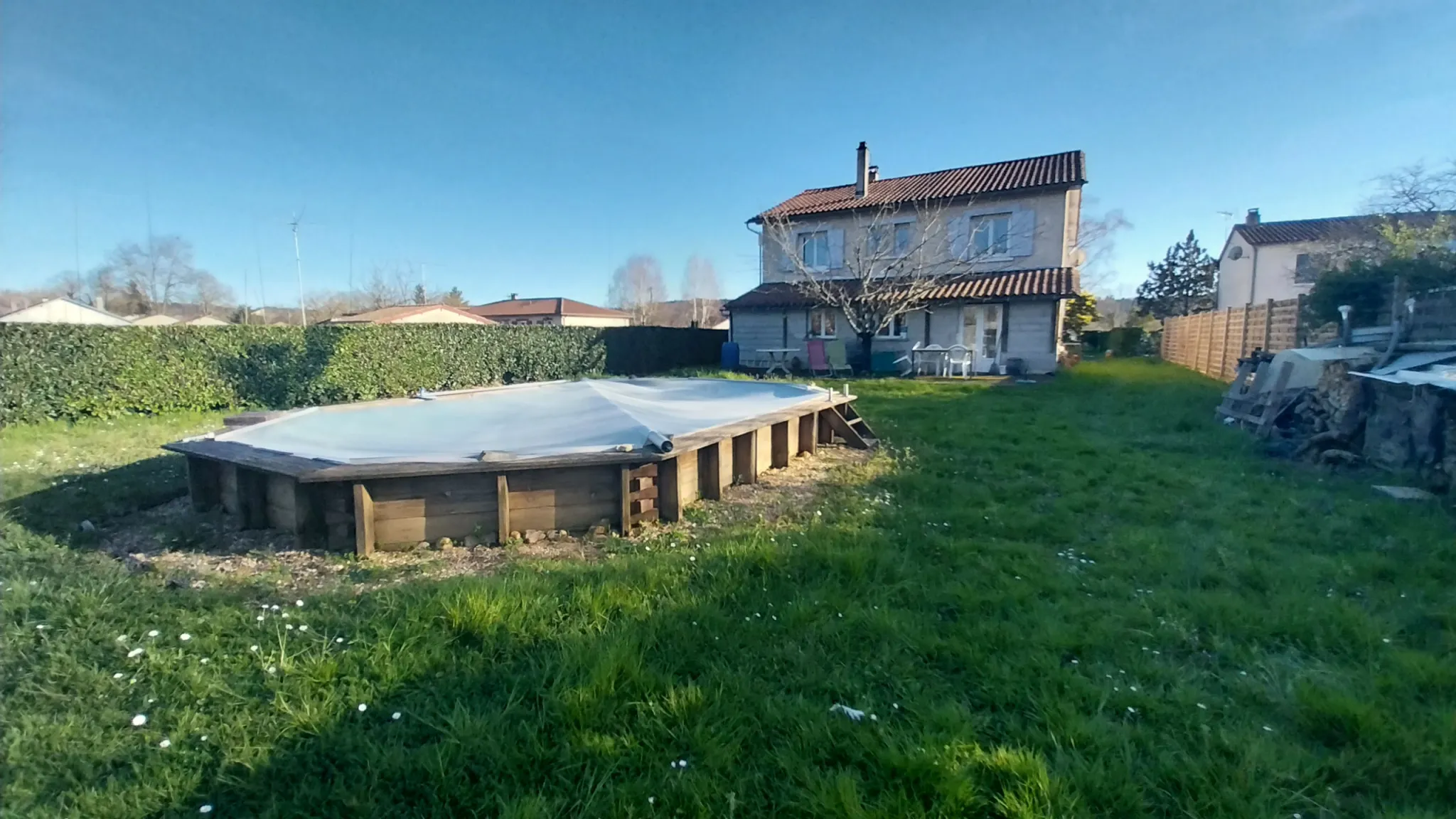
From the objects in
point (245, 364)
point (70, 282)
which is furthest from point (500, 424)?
point (70, 282)

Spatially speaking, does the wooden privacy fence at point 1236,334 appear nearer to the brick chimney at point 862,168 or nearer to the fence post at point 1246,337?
the fence post at point 1246,337

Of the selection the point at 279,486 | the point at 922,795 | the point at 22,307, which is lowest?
the point at 922,795

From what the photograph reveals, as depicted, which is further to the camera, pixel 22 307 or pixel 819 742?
pixel 22 307

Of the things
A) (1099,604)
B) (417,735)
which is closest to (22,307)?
(417,735)

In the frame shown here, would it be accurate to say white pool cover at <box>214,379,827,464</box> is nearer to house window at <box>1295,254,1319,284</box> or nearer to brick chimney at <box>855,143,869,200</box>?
brick chimney at <box>855,143,869,200</box>

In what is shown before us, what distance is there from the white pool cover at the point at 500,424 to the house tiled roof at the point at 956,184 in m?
13.5

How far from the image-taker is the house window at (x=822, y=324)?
1902cm

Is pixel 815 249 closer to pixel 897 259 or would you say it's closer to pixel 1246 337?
pixel 897 259

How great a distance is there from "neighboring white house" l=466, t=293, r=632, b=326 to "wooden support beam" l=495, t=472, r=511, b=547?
47.4 m

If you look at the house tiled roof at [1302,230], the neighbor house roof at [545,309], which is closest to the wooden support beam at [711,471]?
the house tiled roof at [1302,230]

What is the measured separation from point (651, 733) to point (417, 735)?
2.57ft

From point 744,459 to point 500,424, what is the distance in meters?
2.11

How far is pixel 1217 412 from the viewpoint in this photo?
920 centimetres

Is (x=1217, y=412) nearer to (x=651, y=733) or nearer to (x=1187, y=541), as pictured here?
(x=1187, y=541)
